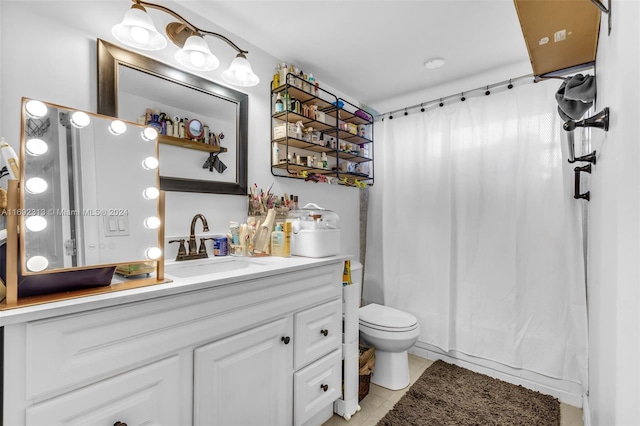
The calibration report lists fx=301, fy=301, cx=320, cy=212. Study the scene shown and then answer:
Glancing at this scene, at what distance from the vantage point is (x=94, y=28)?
133 centimetres

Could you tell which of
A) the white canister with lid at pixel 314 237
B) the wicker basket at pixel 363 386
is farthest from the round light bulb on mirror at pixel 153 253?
the wicker basket at pixel 363 386

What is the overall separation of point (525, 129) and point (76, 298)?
263 centimetres

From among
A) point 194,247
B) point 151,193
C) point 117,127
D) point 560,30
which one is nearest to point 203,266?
point 194,247

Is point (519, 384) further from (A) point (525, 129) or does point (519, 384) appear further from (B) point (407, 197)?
(A) point (525, 129)

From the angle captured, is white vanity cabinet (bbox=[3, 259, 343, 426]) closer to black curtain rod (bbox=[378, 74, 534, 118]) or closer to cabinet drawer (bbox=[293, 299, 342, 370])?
cabinet drawer (bbox=[293, 299, 342, 370])

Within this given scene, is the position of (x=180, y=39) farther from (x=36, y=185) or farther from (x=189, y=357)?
(x=189, y=357)

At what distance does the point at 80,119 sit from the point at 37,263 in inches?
19.2

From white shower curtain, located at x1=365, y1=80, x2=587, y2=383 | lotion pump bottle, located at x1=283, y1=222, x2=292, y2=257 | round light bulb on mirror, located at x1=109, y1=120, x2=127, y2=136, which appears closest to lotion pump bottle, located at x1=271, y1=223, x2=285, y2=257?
lotion pump bottle, located at x1=283, y1=222, x2=292, y2=257

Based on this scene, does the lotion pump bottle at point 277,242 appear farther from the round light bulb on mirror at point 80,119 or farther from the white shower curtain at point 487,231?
the white shower curtain at point 487,231

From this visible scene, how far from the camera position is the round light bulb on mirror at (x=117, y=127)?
1.11 metres

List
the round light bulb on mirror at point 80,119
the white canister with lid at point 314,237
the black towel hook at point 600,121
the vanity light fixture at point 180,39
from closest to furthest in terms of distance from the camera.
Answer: the black towel hook at point 600,121 < the round light bulb on mirror at point 80,119 < the vanity light fixture at point 180,39 < the white canister with lid at point 314,237

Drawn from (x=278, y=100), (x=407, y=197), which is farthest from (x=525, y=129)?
(x=278, y=100)

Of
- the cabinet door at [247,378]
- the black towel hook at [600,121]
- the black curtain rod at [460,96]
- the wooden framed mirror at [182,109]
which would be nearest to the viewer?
the black towel hook at [600,121]

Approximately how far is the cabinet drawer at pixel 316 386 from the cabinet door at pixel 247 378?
1.8 inches
